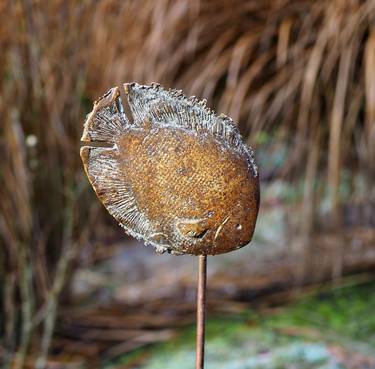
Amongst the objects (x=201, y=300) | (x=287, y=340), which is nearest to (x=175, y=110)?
(x=201, y=300)

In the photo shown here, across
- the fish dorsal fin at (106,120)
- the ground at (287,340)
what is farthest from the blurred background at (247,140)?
the fish dorsal fin at (106,120)

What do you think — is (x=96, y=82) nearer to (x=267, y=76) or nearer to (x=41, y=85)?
(x=41, y=85)

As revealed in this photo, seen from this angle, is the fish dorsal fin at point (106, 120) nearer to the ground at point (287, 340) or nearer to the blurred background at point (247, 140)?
the blurred background at point (247, 140)

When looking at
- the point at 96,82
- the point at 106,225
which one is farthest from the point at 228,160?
the point at 106,225

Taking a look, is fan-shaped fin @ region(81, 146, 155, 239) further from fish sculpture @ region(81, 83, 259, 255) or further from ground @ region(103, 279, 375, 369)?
ground @ region(103, 279, 375, 369)

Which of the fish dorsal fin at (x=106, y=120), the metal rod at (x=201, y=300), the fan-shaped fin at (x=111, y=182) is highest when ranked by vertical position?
the fish dorsal fin at (x=106, y=120)

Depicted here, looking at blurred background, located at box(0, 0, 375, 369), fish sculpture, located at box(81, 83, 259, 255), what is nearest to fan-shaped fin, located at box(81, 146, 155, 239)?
fish sculpture, located at box(81, 83, 259, 255)

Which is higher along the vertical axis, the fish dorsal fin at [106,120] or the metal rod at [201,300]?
the fish dorsal fin at [106,120]

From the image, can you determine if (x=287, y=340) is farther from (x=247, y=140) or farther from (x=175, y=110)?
(x=175, y=110)

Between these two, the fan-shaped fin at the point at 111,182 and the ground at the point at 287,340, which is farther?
the ground at the point at 287,340
